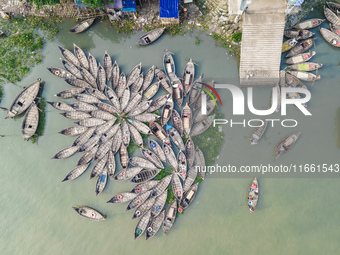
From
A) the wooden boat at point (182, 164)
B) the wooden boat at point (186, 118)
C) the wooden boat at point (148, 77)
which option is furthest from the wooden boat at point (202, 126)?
the wooden boat at point (148, 77)

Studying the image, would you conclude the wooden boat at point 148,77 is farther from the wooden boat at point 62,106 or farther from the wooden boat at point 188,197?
the wooden boat at point 188,197

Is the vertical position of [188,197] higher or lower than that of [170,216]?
higher

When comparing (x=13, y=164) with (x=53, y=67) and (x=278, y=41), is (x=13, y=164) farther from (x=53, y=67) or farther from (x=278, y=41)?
A: (x=278, y=41)

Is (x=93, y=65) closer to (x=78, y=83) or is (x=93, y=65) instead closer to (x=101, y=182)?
(x=78, y=83)

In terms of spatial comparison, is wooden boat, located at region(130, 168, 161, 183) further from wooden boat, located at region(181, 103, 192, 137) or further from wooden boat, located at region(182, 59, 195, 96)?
wooden boat, located at region(182, 59, 195, 96)

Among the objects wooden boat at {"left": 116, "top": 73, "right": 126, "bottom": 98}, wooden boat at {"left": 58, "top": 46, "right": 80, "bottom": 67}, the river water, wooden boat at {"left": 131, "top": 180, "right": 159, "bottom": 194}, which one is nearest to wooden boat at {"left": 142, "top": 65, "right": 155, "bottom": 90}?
the river water

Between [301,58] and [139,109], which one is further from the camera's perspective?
[139,109]

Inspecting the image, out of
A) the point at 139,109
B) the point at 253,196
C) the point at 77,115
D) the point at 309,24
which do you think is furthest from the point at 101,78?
the point at 309,24
